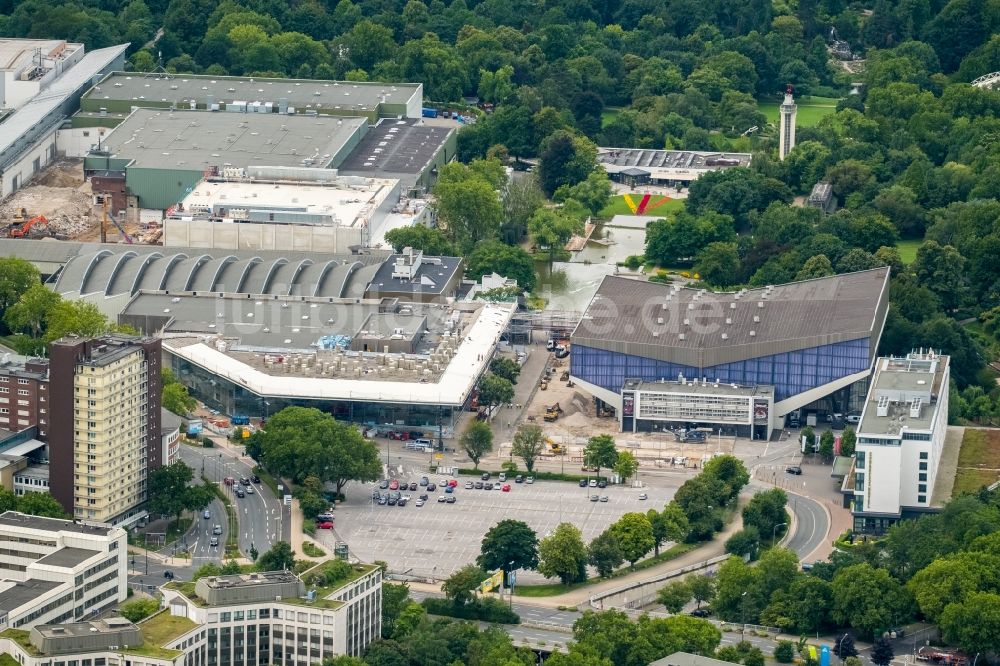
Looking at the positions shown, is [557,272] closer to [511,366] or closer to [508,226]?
[508,226]

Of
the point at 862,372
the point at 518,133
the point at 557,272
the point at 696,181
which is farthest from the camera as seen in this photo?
the point at 518,133

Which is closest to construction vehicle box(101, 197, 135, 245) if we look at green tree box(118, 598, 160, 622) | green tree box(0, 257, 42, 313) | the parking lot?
green tree box(0, 257, 42, 313)

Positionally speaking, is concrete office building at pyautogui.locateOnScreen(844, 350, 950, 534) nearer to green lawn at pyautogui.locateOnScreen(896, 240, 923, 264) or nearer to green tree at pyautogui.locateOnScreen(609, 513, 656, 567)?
green tree at pyautogui.locateOnScreen(609, 513, 656, 567)

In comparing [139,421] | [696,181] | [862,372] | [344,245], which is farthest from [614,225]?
[139,421]

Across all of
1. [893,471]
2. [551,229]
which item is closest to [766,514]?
[893,471]

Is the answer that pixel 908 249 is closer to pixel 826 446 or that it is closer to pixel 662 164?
pixel 662 164
